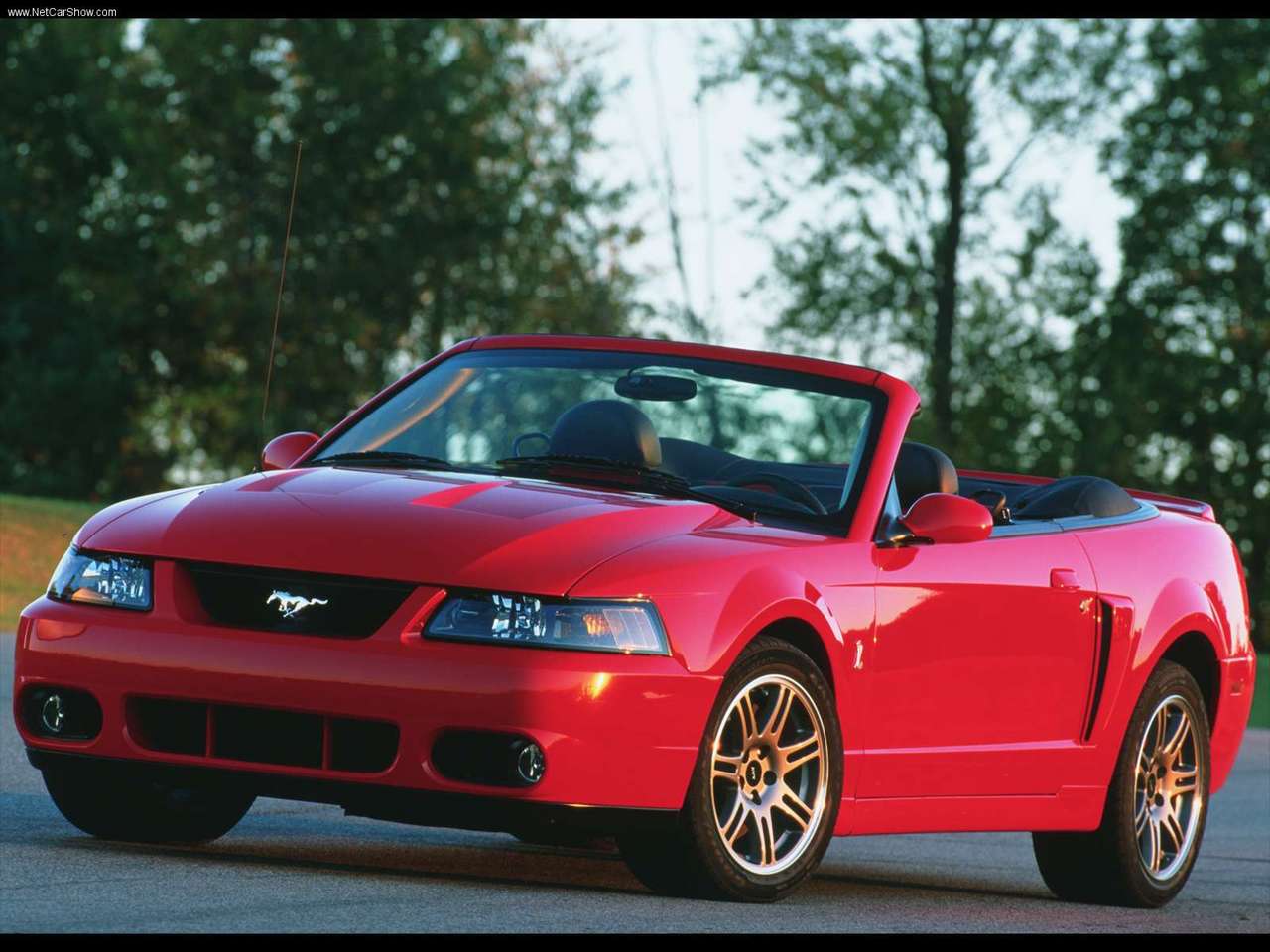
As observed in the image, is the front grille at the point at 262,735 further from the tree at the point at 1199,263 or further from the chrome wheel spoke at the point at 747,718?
the tree at the point at 1199,263

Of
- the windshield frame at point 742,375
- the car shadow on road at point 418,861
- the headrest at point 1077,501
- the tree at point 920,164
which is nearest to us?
the car shadow on road at point 418,861

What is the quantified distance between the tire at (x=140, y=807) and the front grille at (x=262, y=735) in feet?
1.23

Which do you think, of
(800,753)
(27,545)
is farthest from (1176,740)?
(27,545)

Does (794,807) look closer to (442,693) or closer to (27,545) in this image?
(442,693)

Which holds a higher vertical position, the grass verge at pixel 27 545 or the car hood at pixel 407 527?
the car hood at pixel 407 527

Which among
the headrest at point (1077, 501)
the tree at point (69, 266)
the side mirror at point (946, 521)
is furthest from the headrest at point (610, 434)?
the tree at point (69, 266)

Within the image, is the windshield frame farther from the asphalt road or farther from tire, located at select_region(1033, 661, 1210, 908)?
tire, located at select_region(1033, 661, 1210, 908)

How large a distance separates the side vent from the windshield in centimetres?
106

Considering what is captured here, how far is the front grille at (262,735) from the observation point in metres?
6.27

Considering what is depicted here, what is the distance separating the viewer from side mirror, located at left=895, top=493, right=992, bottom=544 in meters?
7.36

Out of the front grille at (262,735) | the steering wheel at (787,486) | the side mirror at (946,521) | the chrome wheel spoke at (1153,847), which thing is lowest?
the chrome wheel spoke at (1153,847)

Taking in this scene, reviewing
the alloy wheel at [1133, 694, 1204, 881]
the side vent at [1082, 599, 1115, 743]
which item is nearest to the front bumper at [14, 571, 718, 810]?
the side vent at [1082, 599, 1115, 743]

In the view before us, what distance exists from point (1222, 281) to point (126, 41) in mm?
26004

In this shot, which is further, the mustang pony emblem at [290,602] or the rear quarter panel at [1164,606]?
the rear quarter panel at [1164,606]
